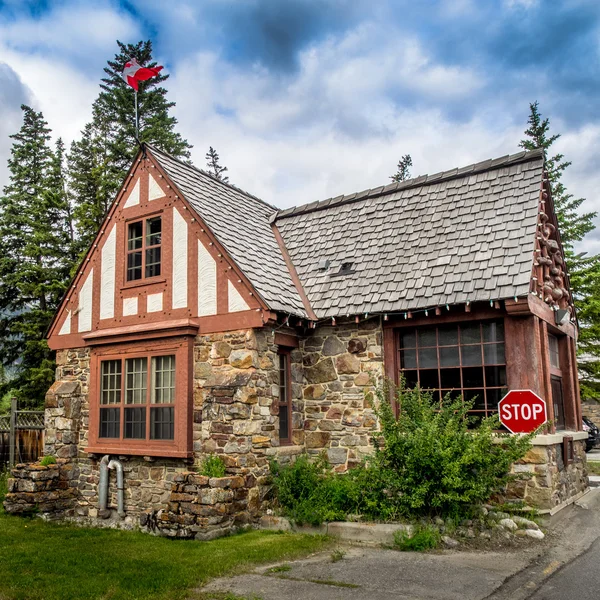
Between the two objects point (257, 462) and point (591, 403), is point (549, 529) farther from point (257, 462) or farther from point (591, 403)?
point (591, 403)

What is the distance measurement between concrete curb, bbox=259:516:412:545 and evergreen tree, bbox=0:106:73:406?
1288 cm

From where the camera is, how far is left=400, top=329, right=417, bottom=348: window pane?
1091cm

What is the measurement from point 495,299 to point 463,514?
322cm

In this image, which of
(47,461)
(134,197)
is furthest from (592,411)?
(47,461)

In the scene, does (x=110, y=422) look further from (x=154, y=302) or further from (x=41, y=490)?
(x=154, y=302)

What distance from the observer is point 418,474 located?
8.83m

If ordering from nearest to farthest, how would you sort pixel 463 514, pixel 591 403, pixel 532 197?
pixel 463 514, pixel 532 197, pixel 591 403

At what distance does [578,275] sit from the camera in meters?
22.7

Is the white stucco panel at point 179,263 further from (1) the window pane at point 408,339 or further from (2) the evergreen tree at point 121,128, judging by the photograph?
(2) the evergreen tree at point 121,128

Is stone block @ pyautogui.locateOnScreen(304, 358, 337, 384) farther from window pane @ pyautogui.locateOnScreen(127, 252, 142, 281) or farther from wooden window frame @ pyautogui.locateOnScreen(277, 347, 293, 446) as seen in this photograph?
window pane @ pyautogui.locateOnScreen(127, 252, 142, 281)

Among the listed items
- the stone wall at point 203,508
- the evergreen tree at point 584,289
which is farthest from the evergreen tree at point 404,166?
the stone wall at point 203,508

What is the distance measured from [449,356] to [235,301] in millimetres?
3757

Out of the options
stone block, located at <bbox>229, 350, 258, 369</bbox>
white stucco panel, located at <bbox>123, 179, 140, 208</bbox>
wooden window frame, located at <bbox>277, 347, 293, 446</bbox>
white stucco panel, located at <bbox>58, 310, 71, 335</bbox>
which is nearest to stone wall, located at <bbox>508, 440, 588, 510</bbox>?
wooden window frame, located at <bbox>277, 347, 293, 446</bbox>

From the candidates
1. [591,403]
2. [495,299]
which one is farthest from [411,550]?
[591,403]
